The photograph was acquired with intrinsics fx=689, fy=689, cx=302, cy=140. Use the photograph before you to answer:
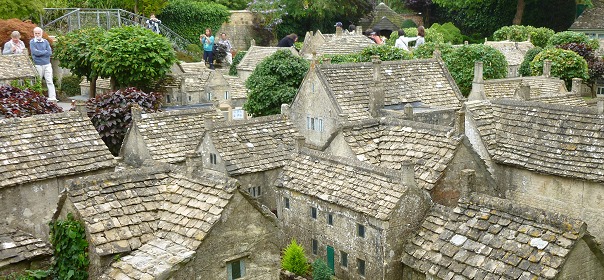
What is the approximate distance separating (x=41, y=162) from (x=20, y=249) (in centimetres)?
601

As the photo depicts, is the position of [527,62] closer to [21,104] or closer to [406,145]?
[406,145]

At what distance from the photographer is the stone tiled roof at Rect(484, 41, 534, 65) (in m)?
60.6

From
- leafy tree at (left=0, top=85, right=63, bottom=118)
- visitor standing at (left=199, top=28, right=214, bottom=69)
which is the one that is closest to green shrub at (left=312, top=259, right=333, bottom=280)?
leafy tree at (left=0, top=85, right=63, bottom=118)

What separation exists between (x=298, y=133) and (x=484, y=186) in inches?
373

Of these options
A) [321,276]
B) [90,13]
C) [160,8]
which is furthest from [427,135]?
[160,8]

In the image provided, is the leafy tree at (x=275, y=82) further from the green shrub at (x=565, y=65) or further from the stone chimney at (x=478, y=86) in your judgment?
the green shrub at (x=565, y=65)

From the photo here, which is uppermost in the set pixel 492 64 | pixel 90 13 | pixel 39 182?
pixel 90 13

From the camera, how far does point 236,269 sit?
15062 millimetres

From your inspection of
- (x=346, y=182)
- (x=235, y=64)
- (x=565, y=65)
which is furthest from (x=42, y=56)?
(x=565, y=65)

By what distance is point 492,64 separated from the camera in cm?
4462

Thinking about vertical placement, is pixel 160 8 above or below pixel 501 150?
above

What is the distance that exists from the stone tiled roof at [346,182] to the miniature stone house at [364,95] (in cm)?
657

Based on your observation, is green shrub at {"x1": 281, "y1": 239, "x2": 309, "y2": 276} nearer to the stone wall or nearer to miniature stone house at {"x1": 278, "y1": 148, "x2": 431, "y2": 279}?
miniature stone house at {"x1": 278, "y1": 148, "x2": 431, "y2": 279}

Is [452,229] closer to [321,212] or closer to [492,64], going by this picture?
[321,212]
